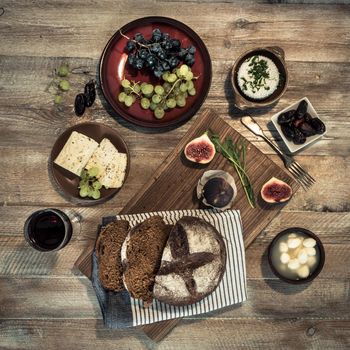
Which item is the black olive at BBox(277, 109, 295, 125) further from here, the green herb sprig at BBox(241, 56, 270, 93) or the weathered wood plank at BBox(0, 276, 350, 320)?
the weathered wood plank at BBox(0, 276, 350, 320)

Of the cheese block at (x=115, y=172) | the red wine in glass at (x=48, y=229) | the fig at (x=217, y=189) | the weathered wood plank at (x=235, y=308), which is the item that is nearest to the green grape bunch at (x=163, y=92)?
the cheese block at (x=115, y=172)

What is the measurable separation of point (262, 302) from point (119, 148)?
3.37 feet

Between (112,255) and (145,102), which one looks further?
(145,102)

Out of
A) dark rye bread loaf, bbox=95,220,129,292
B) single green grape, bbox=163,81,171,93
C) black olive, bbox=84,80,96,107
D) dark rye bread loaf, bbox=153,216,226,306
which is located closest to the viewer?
dark rye bread loaf, bbox=153,216,226,306

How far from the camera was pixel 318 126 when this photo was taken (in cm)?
192

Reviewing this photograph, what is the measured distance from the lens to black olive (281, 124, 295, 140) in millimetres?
1960

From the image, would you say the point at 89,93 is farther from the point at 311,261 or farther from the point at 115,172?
the point at 311,261

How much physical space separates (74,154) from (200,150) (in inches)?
23.1

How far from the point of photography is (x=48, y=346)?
7.11 ft

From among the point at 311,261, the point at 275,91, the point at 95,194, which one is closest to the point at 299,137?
the point at 275,91

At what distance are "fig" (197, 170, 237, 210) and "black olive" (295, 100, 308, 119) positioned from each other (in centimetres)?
41

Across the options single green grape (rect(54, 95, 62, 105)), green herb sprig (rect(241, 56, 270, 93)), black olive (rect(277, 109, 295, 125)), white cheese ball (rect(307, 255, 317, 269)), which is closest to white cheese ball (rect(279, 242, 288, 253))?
white cheese ball (rect(307, 255, 317, 269))

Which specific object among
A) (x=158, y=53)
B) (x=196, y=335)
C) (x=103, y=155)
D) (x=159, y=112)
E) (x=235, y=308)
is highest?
(x=158, y=53)

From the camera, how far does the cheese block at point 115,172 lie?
199 cm
